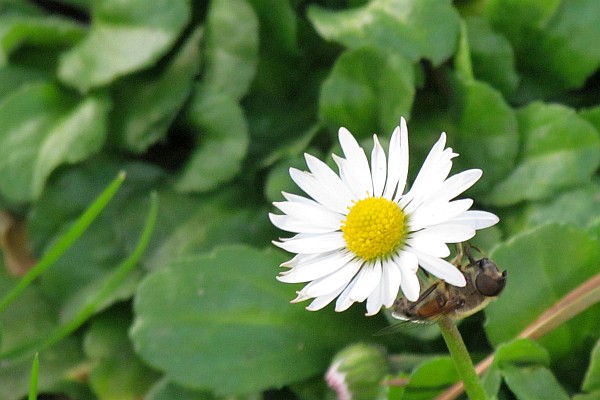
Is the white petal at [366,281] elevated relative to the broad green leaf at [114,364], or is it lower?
elevated

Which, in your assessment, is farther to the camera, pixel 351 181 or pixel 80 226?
pixel 80 226

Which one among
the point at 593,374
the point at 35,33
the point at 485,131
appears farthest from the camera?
the point at 35,33

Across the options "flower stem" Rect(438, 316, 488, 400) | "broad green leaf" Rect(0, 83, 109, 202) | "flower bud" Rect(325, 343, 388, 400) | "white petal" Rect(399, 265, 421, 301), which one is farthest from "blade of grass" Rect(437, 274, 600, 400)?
"broad green leaf" Rect(0, 83, 109, 202)

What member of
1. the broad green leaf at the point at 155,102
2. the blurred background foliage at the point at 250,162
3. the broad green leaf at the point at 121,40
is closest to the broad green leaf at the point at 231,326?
the blurred background foliage at the point at 250,162

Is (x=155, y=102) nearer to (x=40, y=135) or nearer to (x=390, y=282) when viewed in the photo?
(x=40, y=135)

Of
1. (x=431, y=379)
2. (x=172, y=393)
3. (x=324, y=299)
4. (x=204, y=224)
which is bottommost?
(x=172, y=393)

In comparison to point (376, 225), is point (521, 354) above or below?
below

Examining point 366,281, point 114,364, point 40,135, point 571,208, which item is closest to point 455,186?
point 366,281

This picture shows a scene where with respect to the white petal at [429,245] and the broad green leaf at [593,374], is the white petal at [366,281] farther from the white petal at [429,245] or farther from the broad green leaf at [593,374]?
the broad green leaf at [593,374]
